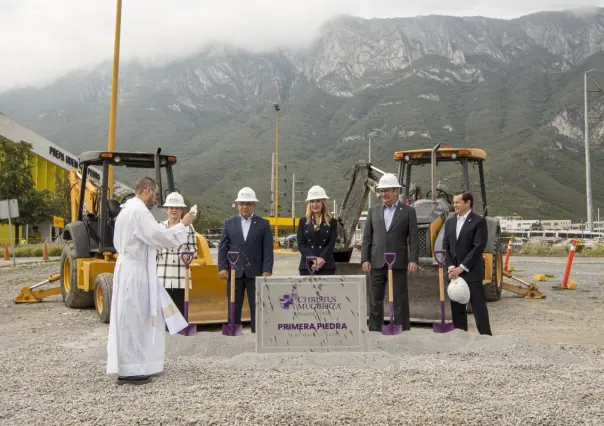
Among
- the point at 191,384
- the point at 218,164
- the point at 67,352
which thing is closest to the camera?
the point at 191,384

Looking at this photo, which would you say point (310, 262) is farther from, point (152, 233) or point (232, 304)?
point (152, 233)

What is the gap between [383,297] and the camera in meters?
8.00

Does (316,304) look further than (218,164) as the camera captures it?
No

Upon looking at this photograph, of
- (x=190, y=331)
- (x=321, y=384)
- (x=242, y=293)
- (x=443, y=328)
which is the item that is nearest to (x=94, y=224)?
(x=190, y=331)

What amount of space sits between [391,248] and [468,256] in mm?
914

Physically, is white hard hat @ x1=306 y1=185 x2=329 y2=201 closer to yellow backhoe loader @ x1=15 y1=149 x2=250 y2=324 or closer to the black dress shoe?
yellow backhoe loader @ x1=15 y1=149 x2=250 y2=324

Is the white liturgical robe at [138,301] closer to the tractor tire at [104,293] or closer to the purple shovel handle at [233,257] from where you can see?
the purple shovel handle at [233,257]

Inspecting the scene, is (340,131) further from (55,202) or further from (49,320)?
(49,320)

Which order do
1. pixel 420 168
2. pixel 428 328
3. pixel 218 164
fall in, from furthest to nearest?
pixel 218 164
pixel 420 168
pixel 428 328

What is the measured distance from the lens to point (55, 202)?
45.5m

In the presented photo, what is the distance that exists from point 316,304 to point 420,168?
6783 mm

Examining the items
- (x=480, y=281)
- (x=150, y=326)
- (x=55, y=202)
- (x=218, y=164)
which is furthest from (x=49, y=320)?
(x=218, y=164)

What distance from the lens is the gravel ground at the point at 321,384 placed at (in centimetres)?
452

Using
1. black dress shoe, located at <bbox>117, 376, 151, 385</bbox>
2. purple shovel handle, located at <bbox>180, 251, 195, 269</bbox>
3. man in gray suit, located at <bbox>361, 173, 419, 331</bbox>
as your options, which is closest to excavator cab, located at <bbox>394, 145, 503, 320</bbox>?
man in gray suit, located at <bbox>361, 173, 419, 331</bbox>
